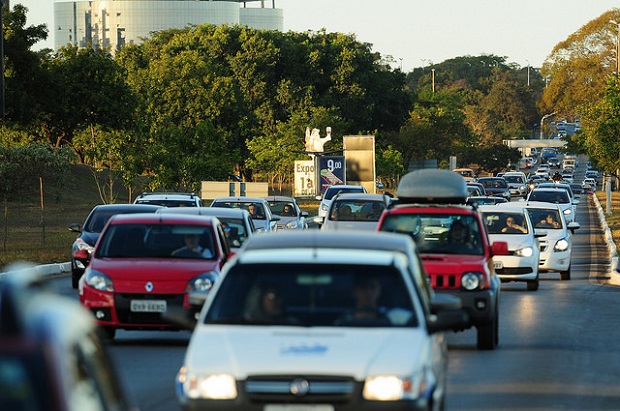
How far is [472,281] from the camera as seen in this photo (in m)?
16.3

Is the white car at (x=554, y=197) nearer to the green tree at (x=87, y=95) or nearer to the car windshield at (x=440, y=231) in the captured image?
the green tree at (x=87, y=95)

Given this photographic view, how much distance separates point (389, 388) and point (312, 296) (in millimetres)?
1336

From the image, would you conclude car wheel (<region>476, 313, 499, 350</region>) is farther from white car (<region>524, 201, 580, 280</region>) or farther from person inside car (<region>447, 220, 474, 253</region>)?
white car (<region>524, 201, 580, 280</region>)

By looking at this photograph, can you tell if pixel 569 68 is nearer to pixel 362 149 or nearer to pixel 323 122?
pixel 323 122

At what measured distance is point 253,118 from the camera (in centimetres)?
9819

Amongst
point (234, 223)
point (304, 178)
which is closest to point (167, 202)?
point (234, 223)

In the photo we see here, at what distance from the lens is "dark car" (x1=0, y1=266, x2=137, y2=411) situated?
12.1 feet

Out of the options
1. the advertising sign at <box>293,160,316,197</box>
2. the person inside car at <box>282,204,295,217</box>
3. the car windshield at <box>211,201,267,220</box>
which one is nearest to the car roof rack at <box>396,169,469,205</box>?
the car windshield at <box>211,201,267,220</box>

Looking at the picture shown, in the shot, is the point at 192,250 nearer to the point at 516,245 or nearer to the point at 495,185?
the point at 516,245

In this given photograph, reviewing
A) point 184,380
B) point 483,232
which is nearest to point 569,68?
point 483,232

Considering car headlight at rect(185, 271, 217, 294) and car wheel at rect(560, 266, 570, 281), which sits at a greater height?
car headlight at rect(185, 271, 217, 294)

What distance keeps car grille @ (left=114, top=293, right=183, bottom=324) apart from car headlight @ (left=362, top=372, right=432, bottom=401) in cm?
777

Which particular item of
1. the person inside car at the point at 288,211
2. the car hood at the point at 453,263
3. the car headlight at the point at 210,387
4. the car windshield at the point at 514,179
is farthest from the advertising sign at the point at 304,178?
the car headlight at the point at 210,387

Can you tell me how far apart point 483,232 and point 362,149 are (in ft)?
174
